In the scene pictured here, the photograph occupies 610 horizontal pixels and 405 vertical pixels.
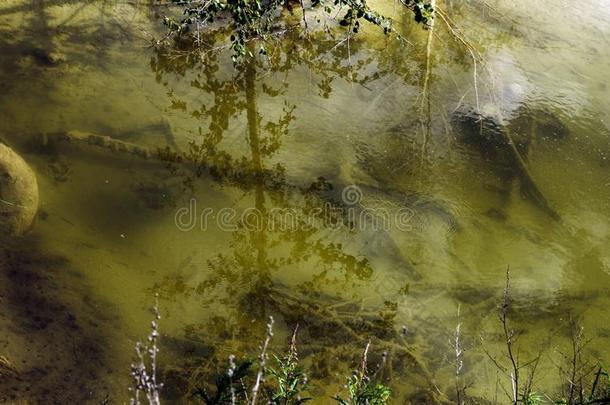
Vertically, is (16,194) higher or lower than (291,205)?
lower

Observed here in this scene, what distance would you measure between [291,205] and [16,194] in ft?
8.47

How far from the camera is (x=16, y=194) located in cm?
485

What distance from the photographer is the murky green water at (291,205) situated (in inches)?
170

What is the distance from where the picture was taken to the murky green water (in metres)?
4.32

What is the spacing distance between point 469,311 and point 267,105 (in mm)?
3378

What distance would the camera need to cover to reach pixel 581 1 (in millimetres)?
8742

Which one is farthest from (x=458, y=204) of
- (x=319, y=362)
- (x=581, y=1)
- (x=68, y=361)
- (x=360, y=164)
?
(x=581, y=1)
